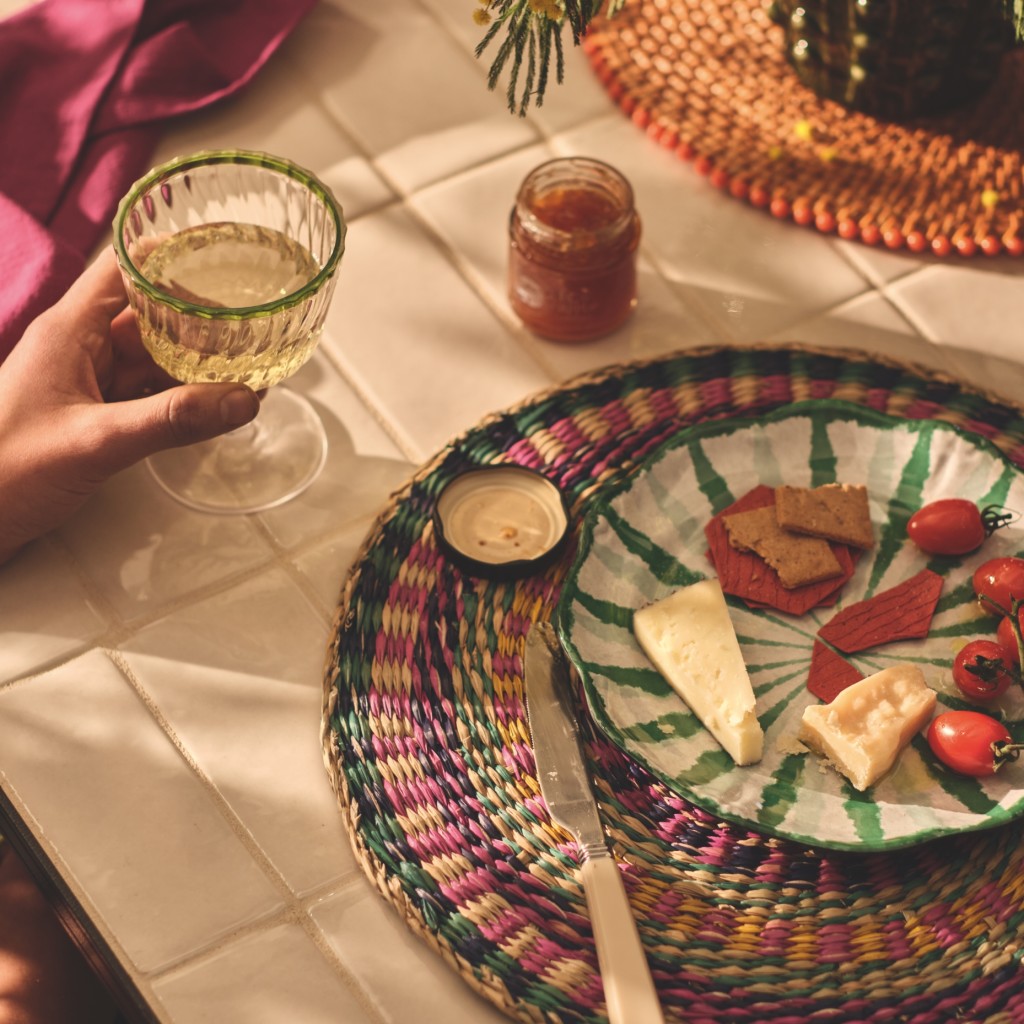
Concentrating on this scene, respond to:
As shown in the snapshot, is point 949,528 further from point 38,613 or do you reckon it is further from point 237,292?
point 38,613

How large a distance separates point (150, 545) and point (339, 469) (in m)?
0.19

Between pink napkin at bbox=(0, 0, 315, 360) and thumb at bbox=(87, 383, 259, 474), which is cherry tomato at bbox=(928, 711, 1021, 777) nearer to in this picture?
thumb at bbox=(87, 383, 259, 474)

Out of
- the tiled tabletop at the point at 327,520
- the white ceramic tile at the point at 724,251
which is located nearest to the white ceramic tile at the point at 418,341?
the tiled tabletop at the point at 327,520

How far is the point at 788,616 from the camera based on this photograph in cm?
123

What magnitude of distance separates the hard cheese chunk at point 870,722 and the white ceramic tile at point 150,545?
0.54 m

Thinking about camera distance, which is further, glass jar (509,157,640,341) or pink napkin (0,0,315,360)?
pink napkin (0,0,315,360)

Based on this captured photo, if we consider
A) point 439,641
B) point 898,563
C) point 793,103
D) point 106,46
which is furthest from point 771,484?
point 106,46

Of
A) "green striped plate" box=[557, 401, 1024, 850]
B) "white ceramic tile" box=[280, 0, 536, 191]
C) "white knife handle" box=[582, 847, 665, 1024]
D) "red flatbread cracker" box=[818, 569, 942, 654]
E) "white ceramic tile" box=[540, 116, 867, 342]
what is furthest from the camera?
"white ceramic tile" box=[280, 0, 536, 191]

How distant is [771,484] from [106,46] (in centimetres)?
A: 96

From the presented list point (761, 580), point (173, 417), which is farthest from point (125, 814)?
point (761, 580)

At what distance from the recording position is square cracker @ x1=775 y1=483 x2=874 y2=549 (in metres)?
1.25

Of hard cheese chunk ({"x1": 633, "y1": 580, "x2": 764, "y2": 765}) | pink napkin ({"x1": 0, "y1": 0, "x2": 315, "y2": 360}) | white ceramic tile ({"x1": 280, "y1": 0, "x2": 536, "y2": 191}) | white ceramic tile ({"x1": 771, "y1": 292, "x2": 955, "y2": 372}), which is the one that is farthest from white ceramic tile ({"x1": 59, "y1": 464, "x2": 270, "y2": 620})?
white ceramic tile ({"x1": 771, "y1": 292, "x2": 955, "y2": 372})

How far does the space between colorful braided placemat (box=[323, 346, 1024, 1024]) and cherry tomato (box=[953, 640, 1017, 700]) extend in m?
0.11

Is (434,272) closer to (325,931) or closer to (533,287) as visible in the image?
(533,287)
